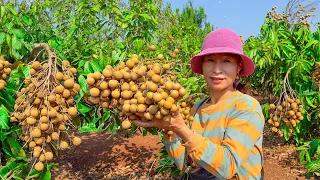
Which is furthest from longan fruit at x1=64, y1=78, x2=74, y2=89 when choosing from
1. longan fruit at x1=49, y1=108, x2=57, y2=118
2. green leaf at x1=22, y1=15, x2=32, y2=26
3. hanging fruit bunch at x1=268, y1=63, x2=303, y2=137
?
hanging fruit bunch at x1=268, y1=63, x2=303, y2=137

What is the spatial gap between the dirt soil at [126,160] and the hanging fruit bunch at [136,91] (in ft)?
9.55

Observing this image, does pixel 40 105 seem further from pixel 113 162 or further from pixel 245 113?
pixel 113 162

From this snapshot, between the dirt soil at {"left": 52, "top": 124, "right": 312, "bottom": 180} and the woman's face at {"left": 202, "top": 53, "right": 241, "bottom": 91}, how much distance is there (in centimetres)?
265

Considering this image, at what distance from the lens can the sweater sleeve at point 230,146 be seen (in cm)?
120

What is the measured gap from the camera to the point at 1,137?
5.05 ft

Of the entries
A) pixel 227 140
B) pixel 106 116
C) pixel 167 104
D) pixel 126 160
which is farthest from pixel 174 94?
pixel 126 160

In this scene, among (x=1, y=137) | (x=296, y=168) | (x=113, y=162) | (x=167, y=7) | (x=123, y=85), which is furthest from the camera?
(x=167, y=7)

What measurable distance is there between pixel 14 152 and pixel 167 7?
937cm

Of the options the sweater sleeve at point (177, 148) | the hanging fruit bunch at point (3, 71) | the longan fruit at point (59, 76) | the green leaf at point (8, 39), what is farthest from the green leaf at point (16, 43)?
the sweater sleeve at point (177, 148)

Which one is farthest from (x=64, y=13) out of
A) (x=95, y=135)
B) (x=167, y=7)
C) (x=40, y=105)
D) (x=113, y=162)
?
(x=40, y=105)

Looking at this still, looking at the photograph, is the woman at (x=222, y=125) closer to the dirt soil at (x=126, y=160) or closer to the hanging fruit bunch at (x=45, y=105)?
the hanging fruit bunch at (x=45, y=105)

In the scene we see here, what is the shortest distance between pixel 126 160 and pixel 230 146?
155 inches

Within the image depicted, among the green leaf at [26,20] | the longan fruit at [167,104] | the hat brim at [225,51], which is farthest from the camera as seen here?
the green leaf at [26,20]

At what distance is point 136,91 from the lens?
3.68 ft
